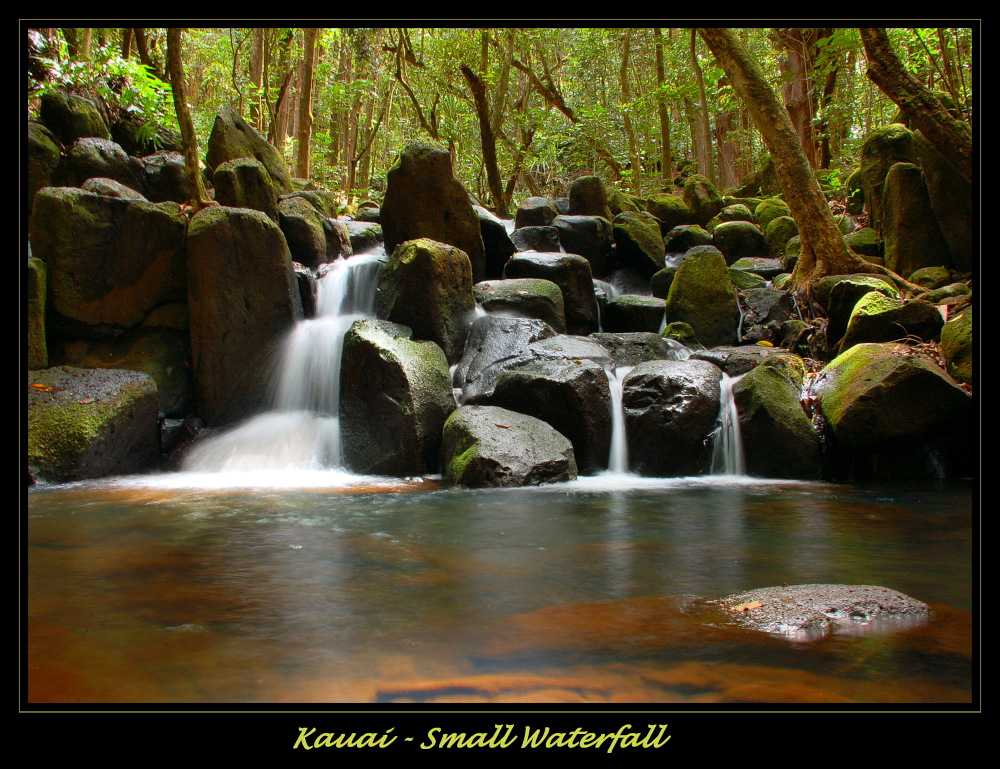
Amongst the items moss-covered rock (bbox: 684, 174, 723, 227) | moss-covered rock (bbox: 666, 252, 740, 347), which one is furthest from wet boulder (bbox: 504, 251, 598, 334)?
moss-covered rock (bbox: 684, 174, 723, 227)

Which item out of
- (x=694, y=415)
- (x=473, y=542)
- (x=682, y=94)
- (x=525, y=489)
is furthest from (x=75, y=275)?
(x=682, y=94)

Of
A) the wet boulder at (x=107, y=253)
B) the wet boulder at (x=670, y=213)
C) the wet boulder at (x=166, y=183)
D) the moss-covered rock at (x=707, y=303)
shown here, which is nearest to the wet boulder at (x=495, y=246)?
the moss-covered rock at (x=707, y=303)

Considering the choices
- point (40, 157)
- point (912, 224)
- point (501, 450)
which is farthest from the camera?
point (912, 224)

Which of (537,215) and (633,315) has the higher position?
(537,215)

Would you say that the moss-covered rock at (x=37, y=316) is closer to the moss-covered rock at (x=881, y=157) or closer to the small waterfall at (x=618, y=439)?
the small waterfall at (x=618, y=439)

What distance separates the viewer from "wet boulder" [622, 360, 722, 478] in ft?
24.9

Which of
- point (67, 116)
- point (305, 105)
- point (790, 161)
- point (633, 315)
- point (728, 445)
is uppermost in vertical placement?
point (305, 105)

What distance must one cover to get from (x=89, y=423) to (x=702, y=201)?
1539 centimetres

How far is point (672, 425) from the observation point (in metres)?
7.59

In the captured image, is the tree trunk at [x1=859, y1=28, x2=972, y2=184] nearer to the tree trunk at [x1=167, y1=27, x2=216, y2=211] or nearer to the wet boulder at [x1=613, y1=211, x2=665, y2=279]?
the wet boulder at [x1=613, y1=211, x2=665, y2=279]

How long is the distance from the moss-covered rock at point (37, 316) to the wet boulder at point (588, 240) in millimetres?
8874

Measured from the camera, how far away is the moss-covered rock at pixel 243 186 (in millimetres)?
10484

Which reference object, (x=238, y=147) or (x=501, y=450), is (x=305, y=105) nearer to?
(x=238, y=147)

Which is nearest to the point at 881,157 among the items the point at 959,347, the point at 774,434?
the point at 959,347
